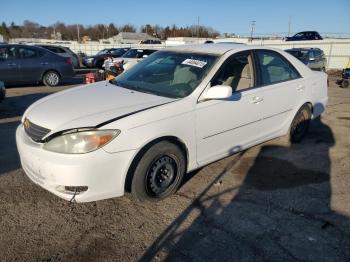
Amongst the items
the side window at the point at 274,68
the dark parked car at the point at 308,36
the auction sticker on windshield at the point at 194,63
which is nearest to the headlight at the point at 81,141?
the auction sticker on windshield at the point at 194,63

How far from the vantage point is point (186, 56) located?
4.59 meters

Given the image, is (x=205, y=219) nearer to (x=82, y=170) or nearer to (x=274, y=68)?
(x=82, y=170)

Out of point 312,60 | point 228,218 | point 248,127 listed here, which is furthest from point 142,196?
point 312,60

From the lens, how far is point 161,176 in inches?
148

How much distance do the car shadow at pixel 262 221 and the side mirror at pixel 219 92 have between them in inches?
43.6

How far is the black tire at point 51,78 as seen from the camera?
41.7 feet

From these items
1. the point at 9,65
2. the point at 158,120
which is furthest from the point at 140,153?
the point at 9,65

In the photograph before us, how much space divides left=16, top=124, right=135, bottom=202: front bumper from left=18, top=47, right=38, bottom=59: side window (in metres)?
9.69

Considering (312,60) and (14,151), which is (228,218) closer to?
(14,151)

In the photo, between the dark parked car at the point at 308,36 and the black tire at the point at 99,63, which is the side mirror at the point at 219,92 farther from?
the dark parked car at the point at 308,36

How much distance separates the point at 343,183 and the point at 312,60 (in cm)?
1457

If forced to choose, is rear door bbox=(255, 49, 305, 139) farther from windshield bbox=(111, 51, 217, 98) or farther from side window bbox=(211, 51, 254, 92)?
windshield bbox=(111, 51, 217, 98)

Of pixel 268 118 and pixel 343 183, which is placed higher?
pixel 268 118

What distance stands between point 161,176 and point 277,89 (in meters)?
2.24
